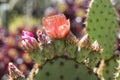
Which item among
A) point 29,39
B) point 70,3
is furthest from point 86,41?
point 70,3

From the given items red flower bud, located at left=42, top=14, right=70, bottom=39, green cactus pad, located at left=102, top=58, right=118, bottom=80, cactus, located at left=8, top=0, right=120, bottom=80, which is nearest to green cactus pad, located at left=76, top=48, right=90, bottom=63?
cactus, located at left=8, top=0, right=120, bottom=80

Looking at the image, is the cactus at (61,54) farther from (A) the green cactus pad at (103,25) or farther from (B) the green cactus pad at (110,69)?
(A) the green cactus pad at (103,25)

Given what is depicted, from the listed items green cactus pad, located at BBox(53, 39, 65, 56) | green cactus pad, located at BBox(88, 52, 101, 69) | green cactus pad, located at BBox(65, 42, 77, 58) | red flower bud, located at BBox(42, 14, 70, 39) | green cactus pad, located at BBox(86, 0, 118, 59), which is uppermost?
red flower bud, located at BBox(42, 14, 70, 39)

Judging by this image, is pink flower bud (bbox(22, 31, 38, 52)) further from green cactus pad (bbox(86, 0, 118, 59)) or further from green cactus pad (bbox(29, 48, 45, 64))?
green cactus pad (bbox(86, 0, 118, 59))

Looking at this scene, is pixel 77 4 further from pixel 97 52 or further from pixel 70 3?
pixel 97 52

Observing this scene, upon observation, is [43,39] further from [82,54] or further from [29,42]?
[82,54]

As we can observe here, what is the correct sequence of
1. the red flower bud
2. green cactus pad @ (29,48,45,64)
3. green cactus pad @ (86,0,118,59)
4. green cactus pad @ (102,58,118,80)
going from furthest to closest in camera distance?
1. green cactus pad @ (86,0,118,59)
2. green cactus pad @ (102,58,118,80)
3. green cactus pad @ (29,48,45,64)
4. the red flower bud

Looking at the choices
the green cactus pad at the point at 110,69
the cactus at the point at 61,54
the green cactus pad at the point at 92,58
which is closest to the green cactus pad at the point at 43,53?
the cactus at the point at 61,54
